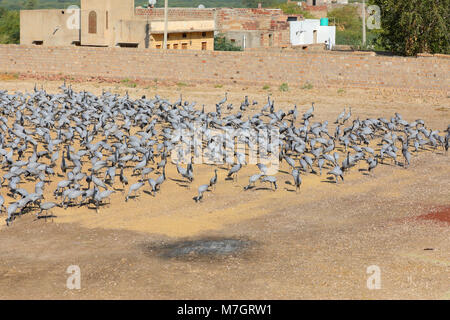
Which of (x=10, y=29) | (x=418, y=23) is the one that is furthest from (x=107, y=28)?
(x=10, y=29)

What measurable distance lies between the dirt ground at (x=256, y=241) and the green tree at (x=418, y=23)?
59.0ft

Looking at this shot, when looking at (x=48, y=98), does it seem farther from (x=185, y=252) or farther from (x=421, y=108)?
(x=185, y=252)

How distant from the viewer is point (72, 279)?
1086 cm

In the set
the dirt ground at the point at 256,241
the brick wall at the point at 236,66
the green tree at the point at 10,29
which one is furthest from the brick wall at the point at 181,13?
the dirt ground at the point at 256,241

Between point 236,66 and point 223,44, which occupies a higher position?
point 223,44

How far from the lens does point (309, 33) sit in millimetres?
55031

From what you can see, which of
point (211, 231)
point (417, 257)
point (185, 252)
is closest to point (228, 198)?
point (211, 231)

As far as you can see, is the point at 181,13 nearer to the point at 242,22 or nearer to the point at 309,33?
the point at 242,22

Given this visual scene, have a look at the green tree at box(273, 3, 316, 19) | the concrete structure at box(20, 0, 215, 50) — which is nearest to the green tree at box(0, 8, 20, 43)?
the concrete structure at box(20, 0, 215, 50)

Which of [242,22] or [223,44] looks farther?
[242,22]

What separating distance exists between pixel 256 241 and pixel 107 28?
34.5 metres

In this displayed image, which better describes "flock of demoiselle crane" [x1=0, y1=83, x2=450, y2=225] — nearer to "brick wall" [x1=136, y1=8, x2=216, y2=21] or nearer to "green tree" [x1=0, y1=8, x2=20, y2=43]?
"brick wall" [x1=136, y1=8, x2=216, y2=21]

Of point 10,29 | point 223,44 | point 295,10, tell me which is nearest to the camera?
point 223,44

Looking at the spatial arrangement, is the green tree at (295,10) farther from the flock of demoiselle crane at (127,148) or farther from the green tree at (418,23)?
the flock of demoiselle crane at (127,148)
